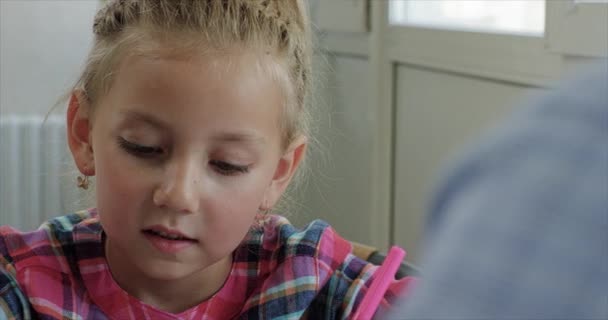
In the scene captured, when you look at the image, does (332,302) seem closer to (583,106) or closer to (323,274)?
(323,274)

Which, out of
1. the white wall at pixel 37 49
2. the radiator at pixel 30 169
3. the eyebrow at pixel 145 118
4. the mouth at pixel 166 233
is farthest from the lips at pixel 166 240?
the white wall at pixel 37 49

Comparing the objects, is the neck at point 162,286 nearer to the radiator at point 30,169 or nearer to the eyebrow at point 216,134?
the eyebrow at point 216,134

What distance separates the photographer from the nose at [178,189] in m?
0.87

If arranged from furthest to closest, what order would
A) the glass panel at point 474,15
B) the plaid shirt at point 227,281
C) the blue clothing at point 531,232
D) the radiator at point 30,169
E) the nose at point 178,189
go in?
the radiator at point 30,169
the glass panel at point 474,15
the plaid shirt at point 227,281
the nose at point 178,189
the blue clothing at point 531,232

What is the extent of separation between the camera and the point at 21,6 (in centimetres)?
259

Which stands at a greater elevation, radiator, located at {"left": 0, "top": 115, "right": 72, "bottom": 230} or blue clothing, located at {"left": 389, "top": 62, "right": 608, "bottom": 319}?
blue clothing, located at {"left": 389, "top": 62, "right": 608, "bottom": 319}

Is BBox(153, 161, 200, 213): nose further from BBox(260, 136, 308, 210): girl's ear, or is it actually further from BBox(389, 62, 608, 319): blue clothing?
BBox(389, 62, 608, 319): blue clothing

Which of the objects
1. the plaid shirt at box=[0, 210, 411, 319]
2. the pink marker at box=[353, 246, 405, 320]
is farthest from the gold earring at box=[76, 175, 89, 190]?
the pink marker at box=[353, 246, 405, 320]

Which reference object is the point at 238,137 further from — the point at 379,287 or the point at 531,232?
the point at 531,232

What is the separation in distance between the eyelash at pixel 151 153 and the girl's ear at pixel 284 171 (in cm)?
12

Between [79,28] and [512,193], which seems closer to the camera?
[512,193]

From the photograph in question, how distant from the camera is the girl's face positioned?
0.88 meters

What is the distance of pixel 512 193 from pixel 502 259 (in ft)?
0.05

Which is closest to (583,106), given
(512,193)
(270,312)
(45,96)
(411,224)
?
(512,193)
